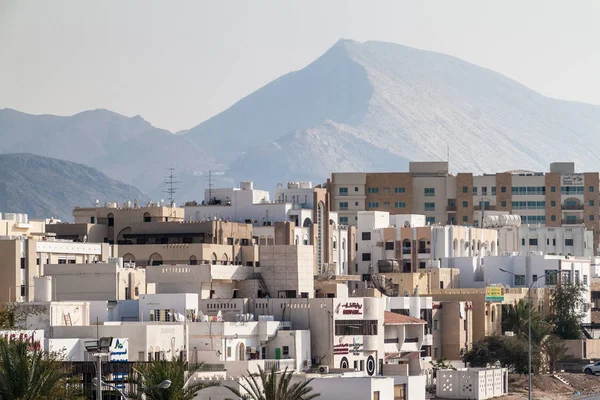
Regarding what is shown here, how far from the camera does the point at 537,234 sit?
633 ft

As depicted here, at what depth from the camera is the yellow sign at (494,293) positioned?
126312 millimetres

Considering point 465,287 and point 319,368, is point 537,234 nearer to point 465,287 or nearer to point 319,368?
point 465,287

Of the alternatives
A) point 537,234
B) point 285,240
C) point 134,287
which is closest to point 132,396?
point 134,287

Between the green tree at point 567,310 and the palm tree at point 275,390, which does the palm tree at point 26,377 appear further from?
the green tree at point 567,310

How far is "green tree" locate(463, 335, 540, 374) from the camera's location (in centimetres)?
11481

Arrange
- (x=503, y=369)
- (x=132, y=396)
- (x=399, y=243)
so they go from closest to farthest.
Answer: (x=132, y=396), (x=503, y=369), (x=399, y=243)

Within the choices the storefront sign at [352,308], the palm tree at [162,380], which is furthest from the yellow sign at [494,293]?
the palm tree at [162,380]

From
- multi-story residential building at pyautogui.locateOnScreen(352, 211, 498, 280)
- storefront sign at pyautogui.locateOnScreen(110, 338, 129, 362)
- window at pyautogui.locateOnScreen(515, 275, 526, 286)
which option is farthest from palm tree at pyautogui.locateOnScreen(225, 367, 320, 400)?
multi-story residential building at pyautogui.locateOnScreen(352, 211, 498, 280)

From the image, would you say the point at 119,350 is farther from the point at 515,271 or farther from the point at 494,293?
the point at 515,271

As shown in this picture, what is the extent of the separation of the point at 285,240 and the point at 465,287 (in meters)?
17.2

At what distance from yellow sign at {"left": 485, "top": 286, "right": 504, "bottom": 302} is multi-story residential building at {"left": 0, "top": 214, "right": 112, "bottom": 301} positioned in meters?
30.4

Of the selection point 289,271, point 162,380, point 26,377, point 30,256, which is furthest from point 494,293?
point 26,377

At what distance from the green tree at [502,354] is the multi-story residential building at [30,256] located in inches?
1135

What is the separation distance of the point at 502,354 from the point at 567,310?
22.7 metres
